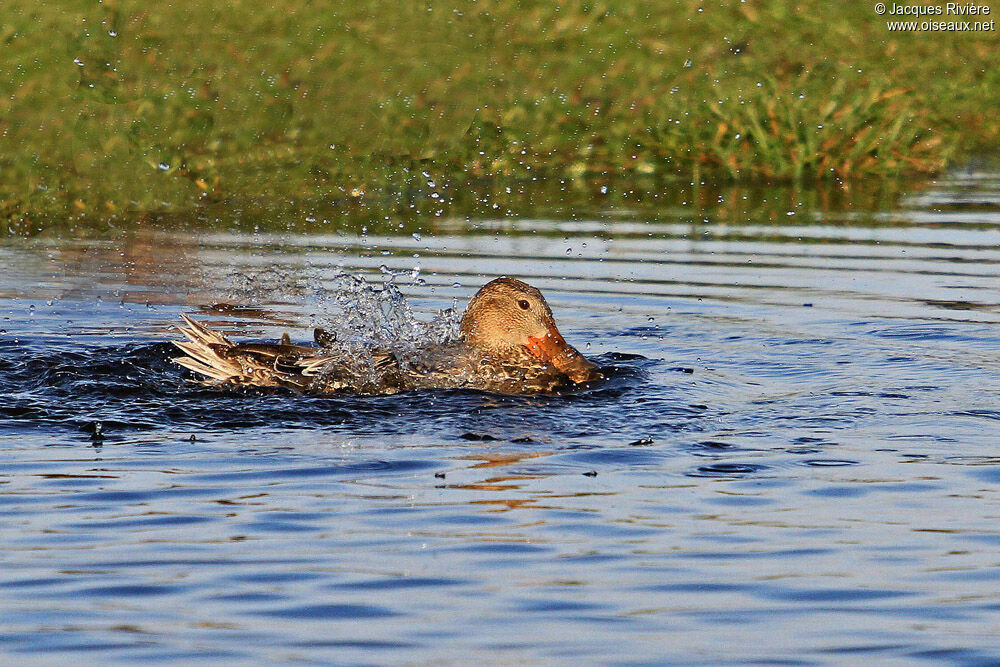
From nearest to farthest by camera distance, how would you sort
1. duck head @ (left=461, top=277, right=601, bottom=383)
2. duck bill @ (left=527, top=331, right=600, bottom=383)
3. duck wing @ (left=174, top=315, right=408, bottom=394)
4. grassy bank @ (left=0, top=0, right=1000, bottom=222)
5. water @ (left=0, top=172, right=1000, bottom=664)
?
water @ (left=0, top=172, right=1000, bottom=664) < duck wing @ (left=174, top=315, right=408, bottom=394) < duck bill @ (left=527, top=331, right=600, bottom=383) < duck head @ (left=461, top=277, right=601, bottom=383) < grassy bank @ (left=0, top=0, right=1000, bottom=222)

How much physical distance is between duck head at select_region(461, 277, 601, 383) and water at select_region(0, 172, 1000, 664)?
1.24 feet

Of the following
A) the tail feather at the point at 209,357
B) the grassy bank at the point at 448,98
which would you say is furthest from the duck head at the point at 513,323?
the grassy bank at the point at 448,98

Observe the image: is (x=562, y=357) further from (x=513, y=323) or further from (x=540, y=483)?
(x=540, y=483)

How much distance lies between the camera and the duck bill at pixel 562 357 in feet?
27.4

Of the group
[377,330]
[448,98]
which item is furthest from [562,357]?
[448,98]

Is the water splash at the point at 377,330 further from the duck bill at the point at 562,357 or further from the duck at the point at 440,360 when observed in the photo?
the duck bill at the point at 562,357

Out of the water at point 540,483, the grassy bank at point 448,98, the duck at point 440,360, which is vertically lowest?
the water at point 540,483

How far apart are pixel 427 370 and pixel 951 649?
4163 mm

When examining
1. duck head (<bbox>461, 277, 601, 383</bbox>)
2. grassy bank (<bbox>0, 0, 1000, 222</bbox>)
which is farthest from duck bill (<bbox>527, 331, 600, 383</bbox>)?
grassy bank (<bbox>0, 0, 1000, 222</bbox>)

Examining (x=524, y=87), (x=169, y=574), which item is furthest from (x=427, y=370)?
(x=524, y=87)

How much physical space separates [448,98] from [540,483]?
460 inches

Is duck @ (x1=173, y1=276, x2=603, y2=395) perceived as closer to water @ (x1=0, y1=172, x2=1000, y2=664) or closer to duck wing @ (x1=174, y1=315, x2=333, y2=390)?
duck wing @ (x1=174, y1=315, x2=333, y2=390)

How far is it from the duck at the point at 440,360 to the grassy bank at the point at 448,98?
6.14 m

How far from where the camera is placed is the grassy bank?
15.3 meters
